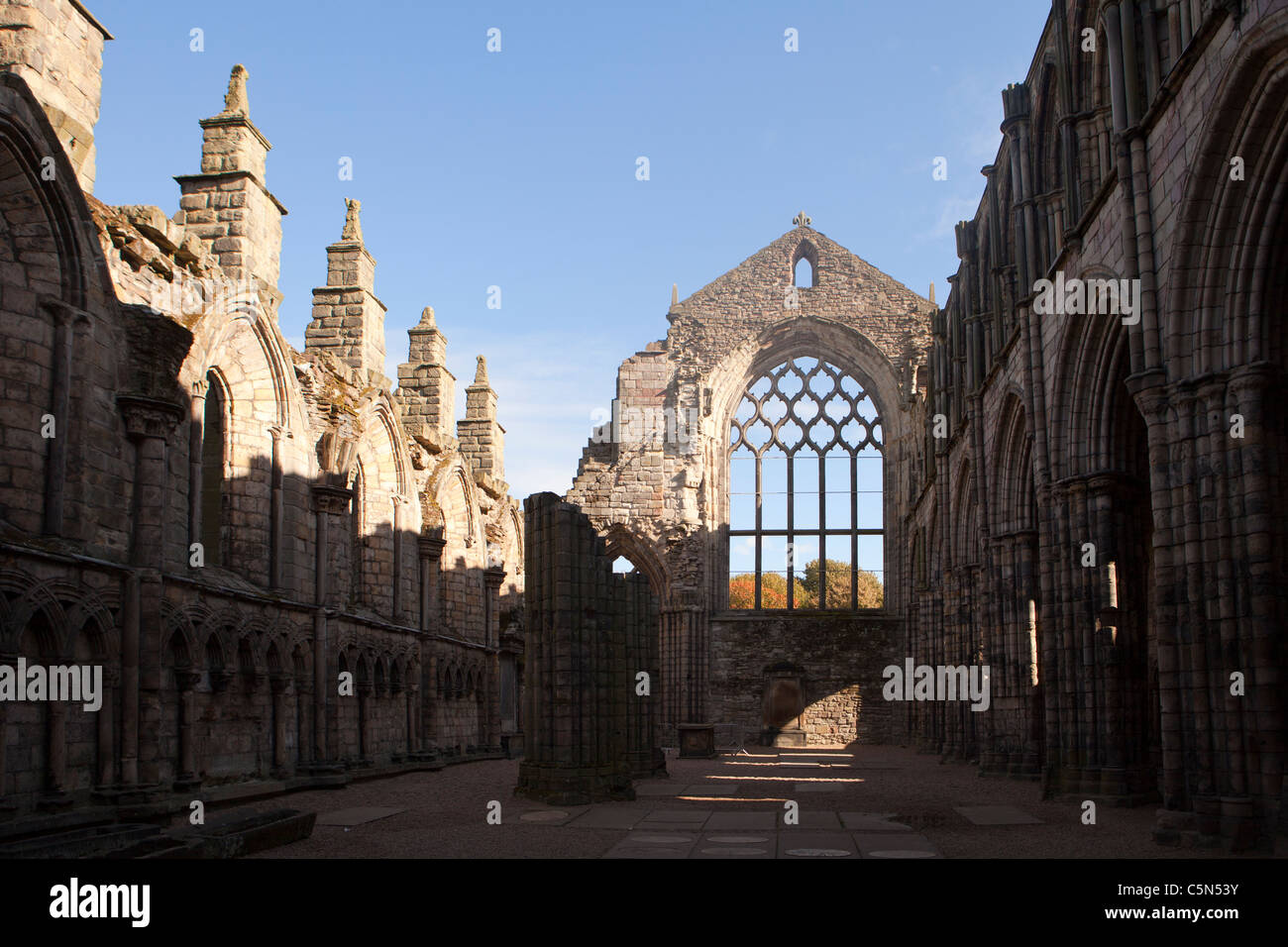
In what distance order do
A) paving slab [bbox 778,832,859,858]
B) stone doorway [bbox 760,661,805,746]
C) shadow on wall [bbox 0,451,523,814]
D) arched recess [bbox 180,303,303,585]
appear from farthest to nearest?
stone doorway [bbox 760,661,805,746] < arched recess [bbox 180,303,303,585] < shadow on wall [bbox 0,451,523,814] < paving slab [bbox 778,832,859,858]

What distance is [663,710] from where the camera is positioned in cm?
3238

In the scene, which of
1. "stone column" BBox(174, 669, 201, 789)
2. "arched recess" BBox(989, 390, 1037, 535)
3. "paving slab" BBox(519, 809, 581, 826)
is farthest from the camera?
"arched recess" BBox(989, 390, 1037, 535)

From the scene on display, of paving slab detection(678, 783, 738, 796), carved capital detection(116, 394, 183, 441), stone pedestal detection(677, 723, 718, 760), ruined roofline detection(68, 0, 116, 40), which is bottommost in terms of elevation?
stone pedestal detection(677, 723, 718, 760)

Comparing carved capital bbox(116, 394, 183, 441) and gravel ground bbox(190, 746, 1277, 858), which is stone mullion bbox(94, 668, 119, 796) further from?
carved capital bbox(116, 394, 183, 441)

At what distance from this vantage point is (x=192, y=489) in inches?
528

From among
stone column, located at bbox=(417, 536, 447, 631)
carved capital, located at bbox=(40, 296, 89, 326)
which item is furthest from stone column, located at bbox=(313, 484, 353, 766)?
carved capital, located at bbox=(40, 296, 89, 326)

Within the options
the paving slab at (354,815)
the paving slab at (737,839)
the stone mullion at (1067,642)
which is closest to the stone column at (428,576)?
the paving slab at (354,815)

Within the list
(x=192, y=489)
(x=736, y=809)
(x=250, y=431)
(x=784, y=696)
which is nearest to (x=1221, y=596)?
(x=736, y=809)

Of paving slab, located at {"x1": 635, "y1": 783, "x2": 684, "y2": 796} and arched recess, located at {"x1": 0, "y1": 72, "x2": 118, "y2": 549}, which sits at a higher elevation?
arched recess, located at {"x1": 0, "y1": 72, "x2": 118, "y2": 549}

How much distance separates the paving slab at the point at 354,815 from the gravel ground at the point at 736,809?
154 millimetres

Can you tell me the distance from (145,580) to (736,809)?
6.38m

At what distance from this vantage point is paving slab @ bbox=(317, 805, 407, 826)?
11234 millimetres

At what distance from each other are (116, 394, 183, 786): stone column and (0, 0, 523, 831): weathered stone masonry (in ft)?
0.07

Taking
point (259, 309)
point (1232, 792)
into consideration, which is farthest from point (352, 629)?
point (1232, 792)
